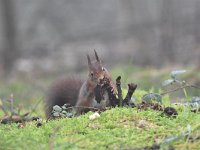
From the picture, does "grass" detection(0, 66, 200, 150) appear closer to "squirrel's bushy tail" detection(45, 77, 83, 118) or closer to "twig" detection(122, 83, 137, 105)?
"twig" detection(122, 83, 137, 105)

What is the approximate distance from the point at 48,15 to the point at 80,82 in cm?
1832

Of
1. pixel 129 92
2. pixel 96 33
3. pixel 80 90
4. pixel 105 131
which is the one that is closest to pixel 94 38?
pixel 96 33

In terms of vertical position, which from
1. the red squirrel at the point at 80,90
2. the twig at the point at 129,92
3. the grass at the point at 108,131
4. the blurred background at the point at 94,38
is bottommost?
the grass at the point at 108,131

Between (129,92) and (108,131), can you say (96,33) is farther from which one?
(108,131)

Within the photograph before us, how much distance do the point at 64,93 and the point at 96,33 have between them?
1629cm

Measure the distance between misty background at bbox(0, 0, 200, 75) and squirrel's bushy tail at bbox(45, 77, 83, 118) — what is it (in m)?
6.38

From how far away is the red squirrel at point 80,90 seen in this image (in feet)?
14.1

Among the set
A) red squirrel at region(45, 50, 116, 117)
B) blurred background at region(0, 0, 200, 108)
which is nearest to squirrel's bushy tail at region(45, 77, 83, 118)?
red squirrel at region(45, 50, 116, 117)

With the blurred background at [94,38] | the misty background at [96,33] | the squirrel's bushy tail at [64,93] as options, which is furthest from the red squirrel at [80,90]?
the misty background at [96,33]

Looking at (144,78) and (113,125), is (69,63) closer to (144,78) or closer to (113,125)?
(144,78)

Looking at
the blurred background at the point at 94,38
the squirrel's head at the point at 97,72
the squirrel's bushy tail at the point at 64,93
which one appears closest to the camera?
the squirrel's head at the point at 97,72

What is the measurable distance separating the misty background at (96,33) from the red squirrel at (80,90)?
6402 millimetres

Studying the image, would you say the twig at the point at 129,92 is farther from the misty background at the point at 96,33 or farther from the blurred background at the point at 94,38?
the misty background at the point at 96,33

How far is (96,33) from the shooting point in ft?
69.7
